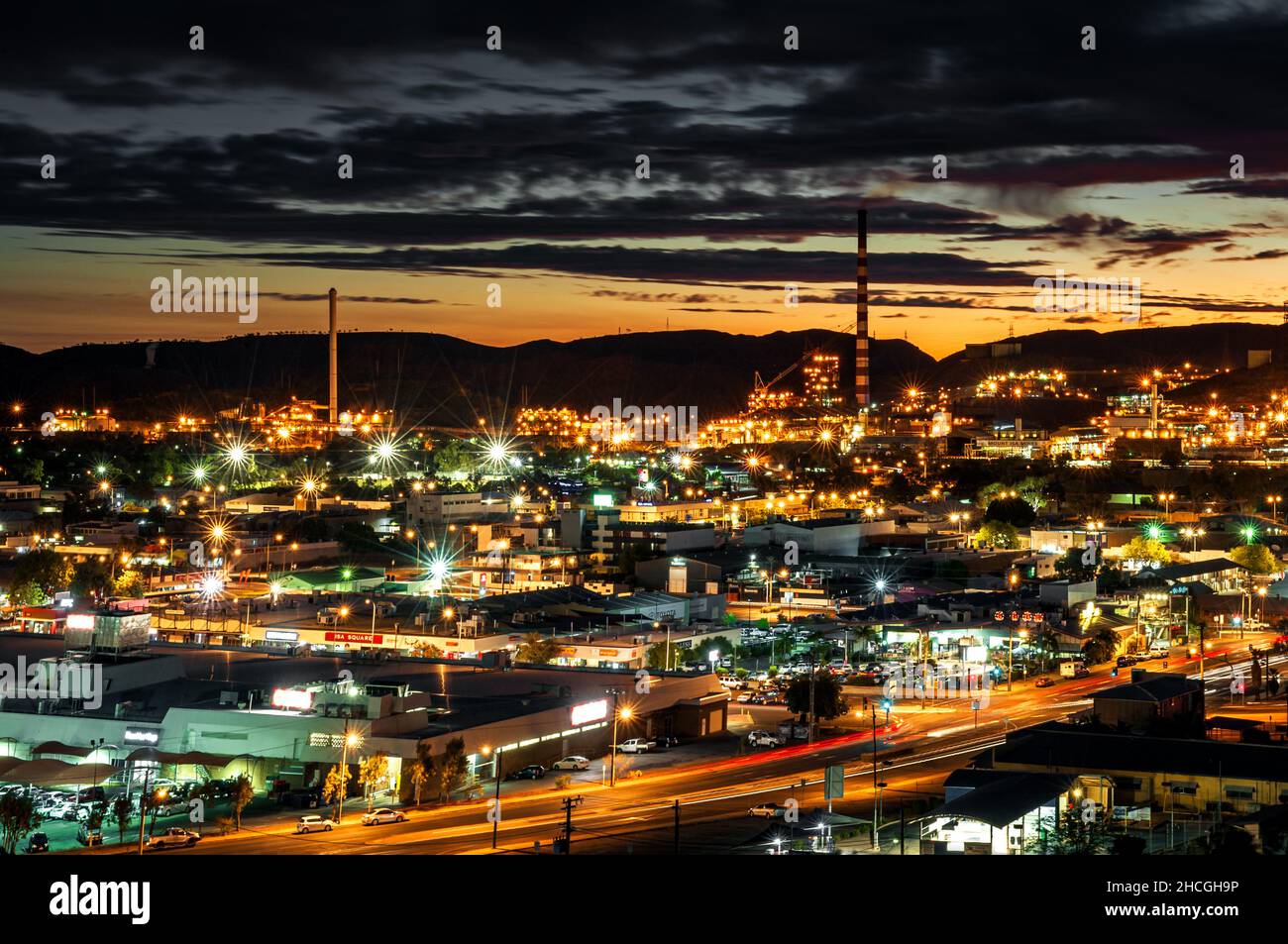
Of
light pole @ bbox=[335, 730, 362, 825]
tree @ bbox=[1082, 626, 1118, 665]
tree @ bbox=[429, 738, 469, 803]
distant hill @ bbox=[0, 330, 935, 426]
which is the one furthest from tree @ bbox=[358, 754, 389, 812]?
distant hill @ bbox=[0, 330, 935, 426]

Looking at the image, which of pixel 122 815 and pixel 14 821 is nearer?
pixel 14 821

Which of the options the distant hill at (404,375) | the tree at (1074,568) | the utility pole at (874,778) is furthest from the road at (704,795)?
the distant hill at (404,375)

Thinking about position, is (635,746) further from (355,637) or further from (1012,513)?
(1012,513)

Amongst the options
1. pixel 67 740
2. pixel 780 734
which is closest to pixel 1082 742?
pixel 780 734

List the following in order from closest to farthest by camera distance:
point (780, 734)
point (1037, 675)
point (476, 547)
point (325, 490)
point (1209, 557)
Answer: point (780, 734) < point (1037, 675) < point (1209, 557) < point (476, 547) < point (325, 490)

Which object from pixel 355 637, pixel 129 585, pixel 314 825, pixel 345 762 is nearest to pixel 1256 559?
pixel 355 637
